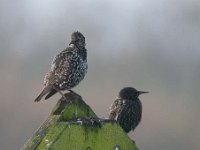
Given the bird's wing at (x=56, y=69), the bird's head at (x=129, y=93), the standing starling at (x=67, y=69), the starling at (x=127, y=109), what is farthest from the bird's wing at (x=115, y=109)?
the bird's wing at (x=56, y=69)

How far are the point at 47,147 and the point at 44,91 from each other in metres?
2.08

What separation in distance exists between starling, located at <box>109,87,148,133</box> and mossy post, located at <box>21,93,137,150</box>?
3.18m

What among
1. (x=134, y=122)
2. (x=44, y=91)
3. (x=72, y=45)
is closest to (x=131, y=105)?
(x=134, y=122)

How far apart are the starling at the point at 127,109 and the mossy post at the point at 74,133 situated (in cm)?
318

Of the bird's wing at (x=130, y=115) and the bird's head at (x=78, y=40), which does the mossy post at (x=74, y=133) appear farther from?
the bird's wing at (x=130, y=115)

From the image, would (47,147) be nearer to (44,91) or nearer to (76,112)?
(76,112)

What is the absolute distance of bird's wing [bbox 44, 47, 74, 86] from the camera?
4.69m

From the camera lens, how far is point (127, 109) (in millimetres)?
6309

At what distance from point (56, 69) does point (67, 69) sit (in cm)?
12

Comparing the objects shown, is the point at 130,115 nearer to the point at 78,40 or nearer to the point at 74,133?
the point at 78,40

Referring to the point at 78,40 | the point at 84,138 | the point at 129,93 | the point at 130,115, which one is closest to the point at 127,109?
the point at 130,115

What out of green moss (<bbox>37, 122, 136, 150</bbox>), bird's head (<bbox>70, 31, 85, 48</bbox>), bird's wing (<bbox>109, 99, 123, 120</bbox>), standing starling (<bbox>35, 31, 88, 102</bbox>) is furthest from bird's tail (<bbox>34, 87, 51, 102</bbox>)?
green moss (<bbox>37, 122, 136, 150</bbox>)

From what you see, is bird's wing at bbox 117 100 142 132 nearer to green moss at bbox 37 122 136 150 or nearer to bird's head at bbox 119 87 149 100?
bird's head at bbox 119 87 149 100

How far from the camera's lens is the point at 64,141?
8.23ft
